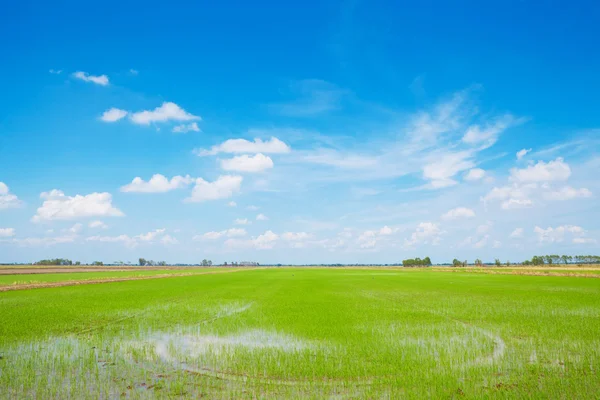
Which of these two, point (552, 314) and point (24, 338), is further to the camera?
point (552, 314)

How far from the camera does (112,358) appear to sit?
33.9ft

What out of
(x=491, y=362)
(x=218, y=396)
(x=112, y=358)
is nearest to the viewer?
(x=218, y=396)

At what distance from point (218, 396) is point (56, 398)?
336 cm

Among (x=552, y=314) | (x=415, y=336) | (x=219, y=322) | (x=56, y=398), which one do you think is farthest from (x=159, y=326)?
(x=552, y=314)

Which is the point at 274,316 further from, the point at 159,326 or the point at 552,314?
the point at 552,314

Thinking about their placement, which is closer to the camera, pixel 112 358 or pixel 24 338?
pixel 112 358

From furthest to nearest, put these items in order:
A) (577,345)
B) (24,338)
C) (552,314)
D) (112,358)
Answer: (552,314)
(24,338)
(577,345)
(112,358)

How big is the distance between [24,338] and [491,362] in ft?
50.9

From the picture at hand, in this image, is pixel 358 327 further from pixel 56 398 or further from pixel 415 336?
pixel 56 398

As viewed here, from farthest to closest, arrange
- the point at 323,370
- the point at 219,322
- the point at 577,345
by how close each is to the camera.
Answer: the point at 219,322
the point at 577,345
the point at 323,370

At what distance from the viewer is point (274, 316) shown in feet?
59.8

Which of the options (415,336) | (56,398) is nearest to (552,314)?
(415,336)

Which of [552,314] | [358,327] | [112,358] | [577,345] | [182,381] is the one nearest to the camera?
[182,381]

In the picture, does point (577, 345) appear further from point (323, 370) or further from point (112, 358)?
point (112, 358)
